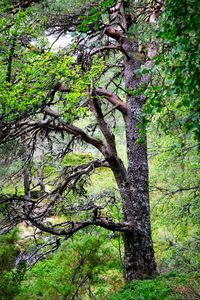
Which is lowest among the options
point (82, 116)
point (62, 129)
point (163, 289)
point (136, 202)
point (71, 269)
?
point (163, 289)

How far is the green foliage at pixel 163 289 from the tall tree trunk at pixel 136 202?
676 millimetres

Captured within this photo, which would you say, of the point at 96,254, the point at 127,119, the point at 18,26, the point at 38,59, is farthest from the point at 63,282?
the point at 18,26

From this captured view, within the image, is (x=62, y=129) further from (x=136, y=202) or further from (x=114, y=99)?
(x=136, y=202)

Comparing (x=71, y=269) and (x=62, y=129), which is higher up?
(x=62, y=129)

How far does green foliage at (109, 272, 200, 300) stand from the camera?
4375 mm

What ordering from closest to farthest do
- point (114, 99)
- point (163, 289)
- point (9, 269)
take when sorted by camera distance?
point (163, 289)
point (9, 269)
point (114, 99)

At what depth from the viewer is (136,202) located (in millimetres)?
5957

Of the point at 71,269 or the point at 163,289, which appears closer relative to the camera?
the point at 163,289

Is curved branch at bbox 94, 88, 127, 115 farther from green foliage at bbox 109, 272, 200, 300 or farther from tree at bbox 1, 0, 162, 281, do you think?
green foliage at bbox 109, 272, 200, 300

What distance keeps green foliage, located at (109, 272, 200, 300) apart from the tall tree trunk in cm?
68

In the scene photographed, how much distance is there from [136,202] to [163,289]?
171cm

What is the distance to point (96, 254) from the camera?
18.7 ft

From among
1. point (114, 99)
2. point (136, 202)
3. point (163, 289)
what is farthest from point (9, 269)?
point (114, 99)

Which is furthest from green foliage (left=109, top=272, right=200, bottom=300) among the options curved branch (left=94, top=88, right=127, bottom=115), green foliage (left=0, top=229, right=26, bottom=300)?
curved branch (left=94, top=88, right=127, bottom=115)
